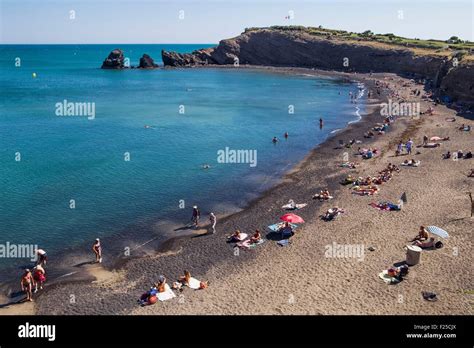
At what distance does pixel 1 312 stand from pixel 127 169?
24.0 metres

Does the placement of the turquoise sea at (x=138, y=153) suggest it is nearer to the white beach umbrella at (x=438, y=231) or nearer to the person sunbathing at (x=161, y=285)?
the person sunbathing at (x=161, y=285)

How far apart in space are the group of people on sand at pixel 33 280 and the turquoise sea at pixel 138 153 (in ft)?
8.90

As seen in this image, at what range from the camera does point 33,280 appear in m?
21.9

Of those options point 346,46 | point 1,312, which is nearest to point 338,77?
point 346,46

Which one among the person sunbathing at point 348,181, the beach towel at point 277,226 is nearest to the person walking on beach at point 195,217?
the beach towel at point 277,226

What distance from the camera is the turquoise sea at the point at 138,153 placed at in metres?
31.0

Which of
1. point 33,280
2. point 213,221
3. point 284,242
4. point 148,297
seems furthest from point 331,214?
point 33,280

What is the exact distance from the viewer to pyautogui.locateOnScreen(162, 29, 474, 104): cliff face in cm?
10484

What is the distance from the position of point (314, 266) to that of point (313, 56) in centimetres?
13657

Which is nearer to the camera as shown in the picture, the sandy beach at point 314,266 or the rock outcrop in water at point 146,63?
→ the sandy beach at point 314,266

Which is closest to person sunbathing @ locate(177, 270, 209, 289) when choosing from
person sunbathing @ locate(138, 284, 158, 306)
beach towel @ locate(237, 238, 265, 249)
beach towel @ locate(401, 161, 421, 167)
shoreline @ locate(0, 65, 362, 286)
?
person sunbathing @ locate(138, 284, 158, 306)

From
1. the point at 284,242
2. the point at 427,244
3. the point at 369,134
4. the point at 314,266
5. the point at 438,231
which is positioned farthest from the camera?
the point at 369,134

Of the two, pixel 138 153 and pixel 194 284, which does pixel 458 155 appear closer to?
pixel 194 284

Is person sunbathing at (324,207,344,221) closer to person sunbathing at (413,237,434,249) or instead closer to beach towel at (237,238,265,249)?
beach towel at (237,238,265,249)
